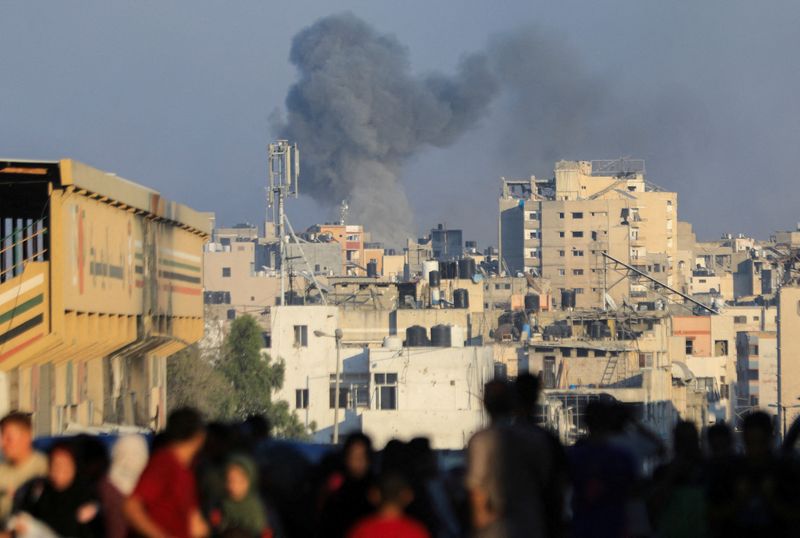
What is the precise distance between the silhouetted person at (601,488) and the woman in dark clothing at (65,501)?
2.91 m

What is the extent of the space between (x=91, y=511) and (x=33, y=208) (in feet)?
73.7

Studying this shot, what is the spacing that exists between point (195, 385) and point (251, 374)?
8.97 metres

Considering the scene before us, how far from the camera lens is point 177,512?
35.3ft

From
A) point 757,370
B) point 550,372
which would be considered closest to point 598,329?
point 550,372

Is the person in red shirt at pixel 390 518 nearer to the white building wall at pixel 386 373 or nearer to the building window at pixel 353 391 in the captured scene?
the white building wall at pixel 386 373

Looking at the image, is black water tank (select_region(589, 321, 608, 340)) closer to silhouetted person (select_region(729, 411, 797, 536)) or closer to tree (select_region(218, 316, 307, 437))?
tree (select_region(218, 316, 307, 437))

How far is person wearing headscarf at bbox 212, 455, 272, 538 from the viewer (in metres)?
11.8

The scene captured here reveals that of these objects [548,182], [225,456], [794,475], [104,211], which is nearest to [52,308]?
[104,211]

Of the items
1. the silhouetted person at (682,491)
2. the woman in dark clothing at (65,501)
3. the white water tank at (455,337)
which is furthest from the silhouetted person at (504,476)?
the white water tank at (455,337)

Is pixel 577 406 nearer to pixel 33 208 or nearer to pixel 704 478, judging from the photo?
pixel 33 208

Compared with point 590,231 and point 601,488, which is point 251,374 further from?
point 590,231

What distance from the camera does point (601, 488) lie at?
38.0ft

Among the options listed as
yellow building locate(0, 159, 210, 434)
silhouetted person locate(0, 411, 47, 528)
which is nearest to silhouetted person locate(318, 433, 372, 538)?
silhouetted person locate(0, 411, 47, 528)

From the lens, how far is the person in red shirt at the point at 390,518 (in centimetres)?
1021
